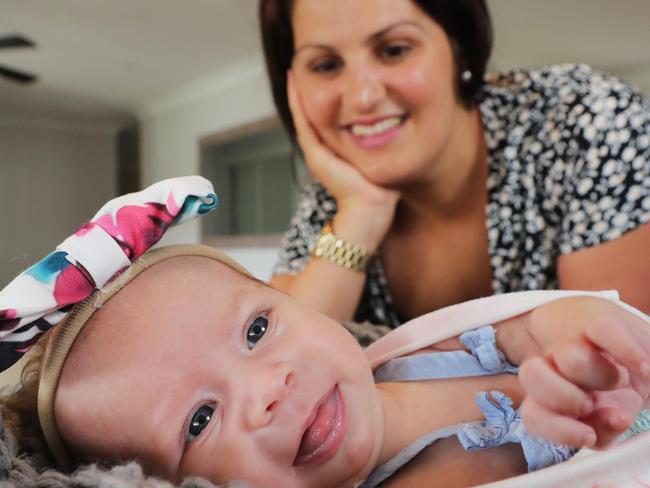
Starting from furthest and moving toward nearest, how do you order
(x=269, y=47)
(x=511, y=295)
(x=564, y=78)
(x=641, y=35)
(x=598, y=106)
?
(x=641, y=35) → (x=269, y=47) → (x=564, y=78) → (x=598, y=106) → (x=511, y=295)

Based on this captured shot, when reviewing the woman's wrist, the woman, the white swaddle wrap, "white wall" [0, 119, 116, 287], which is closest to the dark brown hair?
the woman

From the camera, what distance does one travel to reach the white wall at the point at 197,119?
6.39 m

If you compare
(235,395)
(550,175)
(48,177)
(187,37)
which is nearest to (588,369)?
(235,395)

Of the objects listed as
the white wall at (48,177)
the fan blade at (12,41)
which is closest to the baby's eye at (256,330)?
the fan blade at (12,41)

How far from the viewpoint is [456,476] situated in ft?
2.22

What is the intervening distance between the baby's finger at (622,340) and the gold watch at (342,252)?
817 mm

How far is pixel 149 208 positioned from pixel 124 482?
11.9 inches

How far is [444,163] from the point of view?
4.60 feet

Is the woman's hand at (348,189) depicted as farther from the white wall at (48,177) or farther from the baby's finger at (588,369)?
the white wall at (48,177)

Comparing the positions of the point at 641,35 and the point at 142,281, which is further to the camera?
the point at 641,35

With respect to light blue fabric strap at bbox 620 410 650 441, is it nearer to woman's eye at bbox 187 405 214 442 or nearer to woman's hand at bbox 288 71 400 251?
woman's eye at bbox 187 405 214 442

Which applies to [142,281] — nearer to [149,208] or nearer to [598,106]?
[149,208]

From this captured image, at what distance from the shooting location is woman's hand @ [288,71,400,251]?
1.38m

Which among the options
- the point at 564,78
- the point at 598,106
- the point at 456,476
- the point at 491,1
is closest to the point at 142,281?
the point at 456,476
